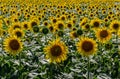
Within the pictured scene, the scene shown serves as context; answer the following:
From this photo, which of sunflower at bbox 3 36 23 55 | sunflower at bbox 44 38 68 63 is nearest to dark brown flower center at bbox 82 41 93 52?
sunflower at bbox 44 38 68 63

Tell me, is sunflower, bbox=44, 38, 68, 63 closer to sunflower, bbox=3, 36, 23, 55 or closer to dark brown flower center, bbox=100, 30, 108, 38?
sunflower, bbox=3, 36, 23, 55

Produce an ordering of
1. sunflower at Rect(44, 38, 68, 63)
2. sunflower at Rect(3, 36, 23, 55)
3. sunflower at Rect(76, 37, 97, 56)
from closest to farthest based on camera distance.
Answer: sunflower at Rect(44, 38, 68, 63), sunflower at Rect(76, 37, 97, 56), sunflower at Rect(3, 36, 23, 55)

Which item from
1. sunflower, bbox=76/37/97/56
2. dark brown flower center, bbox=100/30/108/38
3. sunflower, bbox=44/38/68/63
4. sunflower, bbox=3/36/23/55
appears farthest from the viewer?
dark brown flower center, bbox=100/30/108/38

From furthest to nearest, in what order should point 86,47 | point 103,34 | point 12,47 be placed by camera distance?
1. point 103,34
2. point 12,47
3. point 86,47

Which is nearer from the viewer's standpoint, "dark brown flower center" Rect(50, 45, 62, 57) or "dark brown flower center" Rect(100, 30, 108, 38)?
"dark brown flower center" Rect(50, 45, 62, 57)

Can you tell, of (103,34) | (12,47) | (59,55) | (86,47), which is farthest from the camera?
(103,34)

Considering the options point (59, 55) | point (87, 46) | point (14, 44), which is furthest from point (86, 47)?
point (14, 44)

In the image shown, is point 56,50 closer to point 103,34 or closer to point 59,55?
point 59,55

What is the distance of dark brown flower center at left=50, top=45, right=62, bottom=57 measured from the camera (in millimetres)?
5305

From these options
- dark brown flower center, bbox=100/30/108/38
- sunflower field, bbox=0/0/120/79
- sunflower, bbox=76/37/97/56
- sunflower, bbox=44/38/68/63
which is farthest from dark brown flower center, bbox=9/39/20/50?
dark brown flower center, bbox=100/30/108/38

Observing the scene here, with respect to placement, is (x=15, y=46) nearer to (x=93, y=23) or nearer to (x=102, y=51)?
(x=102, y=51)

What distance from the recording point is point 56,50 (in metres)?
5.32

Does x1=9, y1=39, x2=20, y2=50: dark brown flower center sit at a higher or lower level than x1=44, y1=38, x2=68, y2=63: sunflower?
higher

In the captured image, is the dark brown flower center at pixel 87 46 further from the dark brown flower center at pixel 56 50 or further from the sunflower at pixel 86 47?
the dark brown flower center at pixel 56 50
